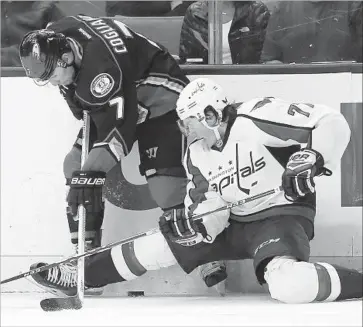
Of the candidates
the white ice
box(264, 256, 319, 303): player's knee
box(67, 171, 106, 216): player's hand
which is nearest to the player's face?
box(67, 171, 106, 216): player's hand

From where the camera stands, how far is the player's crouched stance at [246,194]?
2517mm

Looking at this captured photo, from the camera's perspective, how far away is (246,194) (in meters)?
2.76

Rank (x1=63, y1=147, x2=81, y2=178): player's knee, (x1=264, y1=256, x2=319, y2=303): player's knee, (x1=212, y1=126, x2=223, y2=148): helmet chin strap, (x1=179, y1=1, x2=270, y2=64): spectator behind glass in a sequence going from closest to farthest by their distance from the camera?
(x1=264, y1=256, x2=319, y2=303): player's knee < (x1=212, y1=126, x2=223, y2=148): helmet chin strap < (x1=63, y1=147, x2=81, y2=178): player's knee < (x1=179, y1=1, x2=270, y2=64): spectator behind glass

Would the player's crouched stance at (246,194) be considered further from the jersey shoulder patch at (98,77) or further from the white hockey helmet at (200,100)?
the jersey shoulder patch at (98,77)

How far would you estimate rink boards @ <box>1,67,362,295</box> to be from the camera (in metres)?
3.16

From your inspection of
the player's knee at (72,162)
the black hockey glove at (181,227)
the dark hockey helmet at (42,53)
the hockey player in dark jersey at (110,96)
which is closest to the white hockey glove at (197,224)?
the black hockey glove at (181,227)

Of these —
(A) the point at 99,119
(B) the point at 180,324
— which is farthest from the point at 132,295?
(B) the point at 180,324

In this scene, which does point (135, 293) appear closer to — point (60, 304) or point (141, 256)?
point (141, 256)

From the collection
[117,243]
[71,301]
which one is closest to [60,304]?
[71,301]

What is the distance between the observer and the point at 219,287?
10.3ft

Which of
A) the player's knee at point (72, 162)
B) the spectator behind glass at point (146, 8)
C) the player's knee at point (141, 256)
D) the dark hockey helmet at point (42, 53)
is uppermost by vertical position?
the spectator behind glass at point (146, 8)

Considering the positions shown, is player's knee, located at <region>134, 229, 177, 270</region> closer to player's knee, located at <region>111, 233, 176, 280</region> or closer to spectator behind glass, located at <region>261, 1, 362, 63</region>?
player's knee, located at <region>111, 233, 176, 280</region>

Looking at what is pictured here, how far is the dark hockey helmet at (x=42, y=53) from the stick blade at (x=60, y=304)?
29.0 inches

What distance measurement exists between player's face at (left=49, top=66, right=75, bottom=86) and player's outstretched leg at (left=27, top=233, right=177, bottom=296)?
0.59 metres
